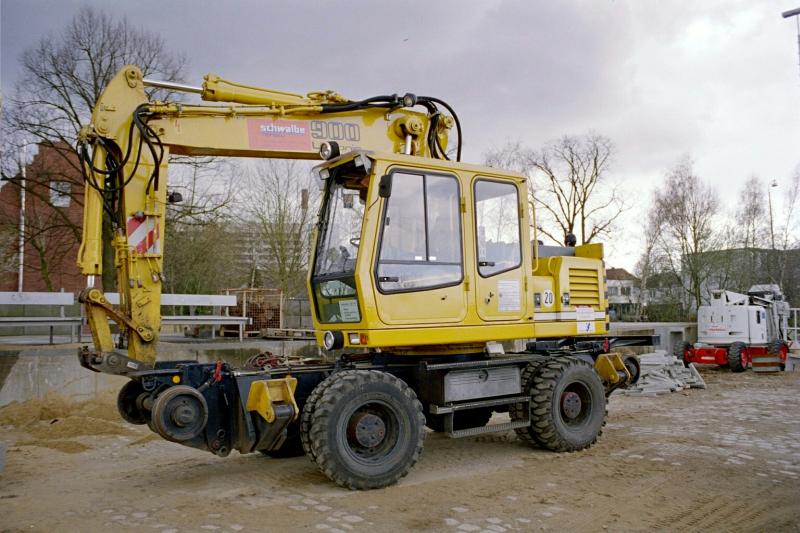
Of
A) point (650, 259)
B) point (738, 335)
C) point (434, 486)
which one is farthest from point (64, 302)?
point (650, 259)

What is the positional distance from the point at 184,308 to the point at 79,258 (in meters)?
17.4

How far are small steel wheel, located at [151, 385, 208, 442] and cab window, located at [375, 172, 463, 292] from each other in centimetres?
200

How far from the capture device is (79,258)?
267 inches

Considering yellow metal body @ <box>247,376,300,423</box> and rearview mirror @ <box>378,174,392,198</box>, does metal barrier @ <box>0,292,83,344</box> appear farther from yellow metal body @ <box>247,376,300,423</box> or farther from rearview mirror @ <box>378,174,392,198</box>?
rearview mirror @ <box>378,174,392,198</box>

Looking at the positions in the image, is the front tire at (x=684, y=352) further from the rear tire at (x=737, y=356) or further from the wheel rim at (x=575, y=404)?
the wheel rim at (x=575, y=404)

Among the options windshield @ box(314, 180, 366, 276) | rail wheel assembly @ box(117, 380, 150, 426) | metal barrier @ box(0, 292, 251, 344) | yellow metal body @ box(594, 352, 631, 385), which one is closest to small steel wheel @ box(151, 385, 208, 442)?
rail wheel assembly @ box(117, 380, 150, 426)

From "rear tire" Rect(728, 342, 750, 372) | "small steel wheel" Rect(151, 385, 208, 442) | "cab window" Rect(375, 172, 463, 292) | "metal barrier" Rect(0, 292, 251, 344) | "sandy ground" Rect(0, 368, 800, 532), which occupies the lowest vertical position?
"sandy ground" Rect(0, 368, 800, 532)

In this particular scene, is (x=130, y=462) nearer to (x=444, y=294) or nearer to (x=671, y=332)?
(x=444, y=294)

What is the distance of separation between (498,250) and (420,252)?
3.53 ft

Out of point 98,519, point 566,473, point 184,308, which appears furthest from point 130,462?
point 184,308

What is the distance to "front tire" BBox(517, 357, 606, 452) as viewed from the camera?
784cm

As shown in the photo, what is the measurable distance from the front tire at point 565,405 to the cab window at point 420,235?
69.3 inches

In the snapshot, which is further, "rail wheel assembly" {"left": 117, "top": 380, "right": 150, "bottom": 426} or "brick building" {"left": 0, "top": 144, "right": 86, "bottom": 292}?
"brick building" {"left": 0, "top": 144, "right": 86, "bottom": 292}

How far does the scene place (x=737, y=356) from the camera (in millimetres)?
19406
